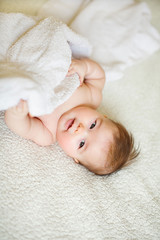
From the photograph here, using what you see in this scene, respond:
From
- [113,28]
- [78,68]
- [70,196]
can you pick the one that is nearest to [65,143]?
[70,196]

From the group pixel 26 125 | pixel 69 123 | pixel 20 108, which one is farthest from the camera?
pixel 69 123

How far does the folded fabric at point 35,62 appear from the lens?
773mm

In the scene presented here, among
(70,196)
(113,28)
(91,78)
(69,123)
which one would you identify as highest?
(113,28)

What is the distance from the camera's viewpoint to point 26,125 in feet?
3.04

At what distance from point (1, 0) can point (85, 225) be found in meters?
1.09

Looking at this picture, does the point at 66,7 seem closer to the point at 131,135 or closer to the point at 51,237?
the point at 131,135

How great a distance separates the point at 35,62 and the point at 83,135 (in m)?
0.34

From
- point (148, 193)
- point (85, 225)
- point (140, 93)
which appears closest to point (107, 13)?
point (140, 93)

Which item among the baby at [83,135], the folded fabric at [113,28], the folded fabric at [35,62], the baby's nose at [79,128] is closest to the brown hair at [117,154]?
the baby at [83,135]

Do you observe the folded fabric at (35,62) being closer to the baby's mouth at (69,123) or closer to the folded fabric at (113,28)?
the baby's mouth at (69,123)

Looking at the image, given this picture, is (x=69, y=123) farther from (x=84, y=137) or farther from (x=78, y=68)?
(x=78, y=68)

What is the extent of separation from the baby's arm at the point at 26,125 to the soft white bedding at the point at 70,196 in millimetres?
31

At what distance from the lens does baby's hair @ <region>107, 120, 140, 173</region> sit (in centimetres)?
100

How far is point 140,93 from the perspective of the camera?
1.35 m
